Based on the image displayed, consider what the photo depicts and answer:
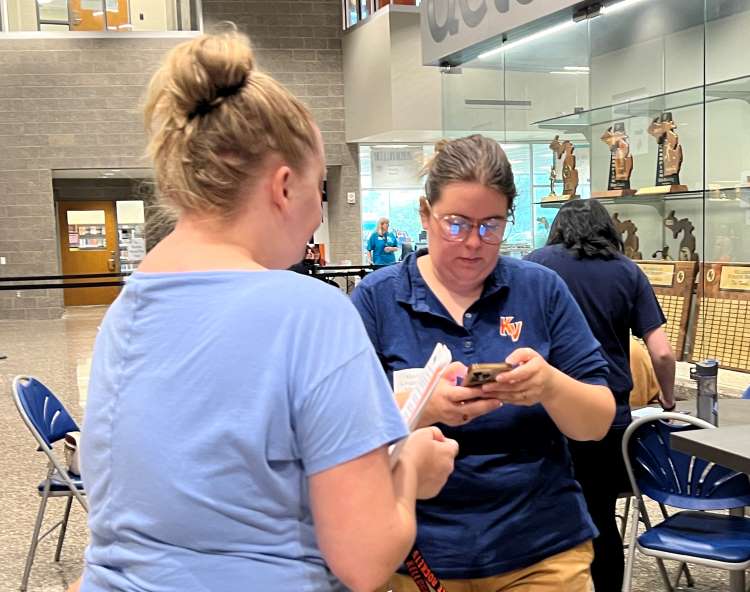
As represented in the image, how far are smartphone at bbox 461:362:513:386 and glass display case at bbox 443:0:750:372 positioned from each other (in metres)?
3.56

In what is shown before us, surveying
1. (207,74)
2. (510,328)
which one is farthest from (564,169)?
(207,74)

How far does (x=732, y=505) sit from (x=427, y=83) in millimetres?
11551

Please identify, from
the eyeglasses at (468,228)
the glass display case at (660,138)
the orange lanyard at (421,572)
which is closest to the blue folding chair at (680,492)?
the eyeglasses at (468,228)

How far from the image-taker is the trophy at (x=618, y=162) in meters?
6.16

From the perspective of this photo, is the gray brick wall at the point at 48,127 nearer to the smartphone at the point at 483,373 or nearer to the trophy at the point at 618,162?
the trophy at the point at 618,162

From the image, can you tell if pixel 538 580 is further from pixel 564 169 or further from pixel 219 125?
pixel 564 169

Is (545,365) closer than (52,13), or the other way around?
(545,365)

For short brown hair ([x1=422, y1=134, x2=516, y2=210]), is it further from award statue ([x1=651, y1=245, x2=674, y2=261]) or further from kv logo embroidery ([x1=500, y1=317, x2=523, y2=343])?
award statue ([x1=651, y1=245, x2=674, y2=261])

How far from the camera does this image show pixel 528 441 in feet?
5.16

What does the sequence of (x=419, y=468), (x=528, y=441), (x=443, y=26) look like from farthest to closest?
(x=443, y=26) < (x=528, y=441) < (x=419, y=468)

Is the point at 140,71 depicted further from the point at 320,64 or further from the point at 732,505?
the point at 732,505

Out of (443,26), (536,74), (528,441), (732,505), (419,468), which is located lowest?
(732,505)

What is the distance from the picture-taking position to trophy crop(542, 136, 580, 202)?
6.81 metres

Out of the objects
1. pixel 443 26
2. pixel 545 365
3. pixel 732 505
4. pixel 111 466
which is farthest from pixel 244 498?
pixel 443 26
